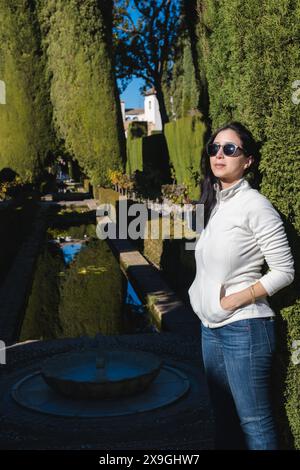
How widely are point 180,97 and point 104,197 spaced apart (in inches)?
1324

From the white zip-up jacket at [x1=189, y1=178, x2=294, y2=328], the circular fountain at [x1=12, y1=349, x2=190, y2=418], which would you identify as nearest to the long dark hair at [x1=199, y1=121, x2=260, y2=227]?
the white zip-up jacket at [x1=189, y1=178, x2=294, y2=328]

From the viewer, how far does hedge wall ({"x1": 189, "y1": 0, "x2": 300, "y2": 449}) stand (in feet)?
7.47

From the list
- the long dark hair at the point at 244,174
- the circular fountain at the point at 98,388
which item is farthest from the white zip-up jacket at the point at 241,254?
the circular fountain at the point at 98,388

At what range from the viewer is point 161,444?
12.1ft

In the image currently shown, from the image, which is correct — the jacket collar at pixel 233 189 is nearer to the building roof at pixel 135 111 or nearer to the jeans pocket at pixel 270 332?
the jeans pocket at pixel 270 332

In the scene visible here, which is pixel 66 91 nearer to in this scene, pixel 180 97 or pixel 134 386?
pixel 134 386

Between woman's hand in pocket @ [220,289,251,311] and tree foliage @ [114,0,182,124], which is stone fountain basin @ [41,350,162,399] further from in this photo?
tree foliage @ [114,0,182,124]

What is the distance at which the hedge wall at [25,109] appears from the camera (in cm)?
1817

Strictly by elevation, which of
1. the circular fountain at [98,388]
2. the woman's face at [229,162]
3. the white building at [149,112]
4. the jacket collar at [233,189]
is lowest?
the circular fountain at [98,388]

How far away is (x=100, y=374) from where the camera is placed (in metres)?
4.68

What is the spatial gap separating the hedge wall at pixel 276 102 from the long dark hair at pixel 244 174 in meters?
0.05

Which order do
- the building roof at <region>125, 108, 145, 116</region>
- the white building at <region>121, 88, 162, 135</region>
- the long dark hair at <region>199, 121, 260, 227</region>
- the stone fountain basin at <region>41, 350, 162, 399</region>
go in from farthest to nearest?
the building roof at <region>125, 108, 145, 116</region> < the white building at <region>121, 88, 162, 135</region> < the stone fountain basin at <region>41, 350, 162, 399</region> < the long dark hair at <region>199, 121, 260, 227</region>
